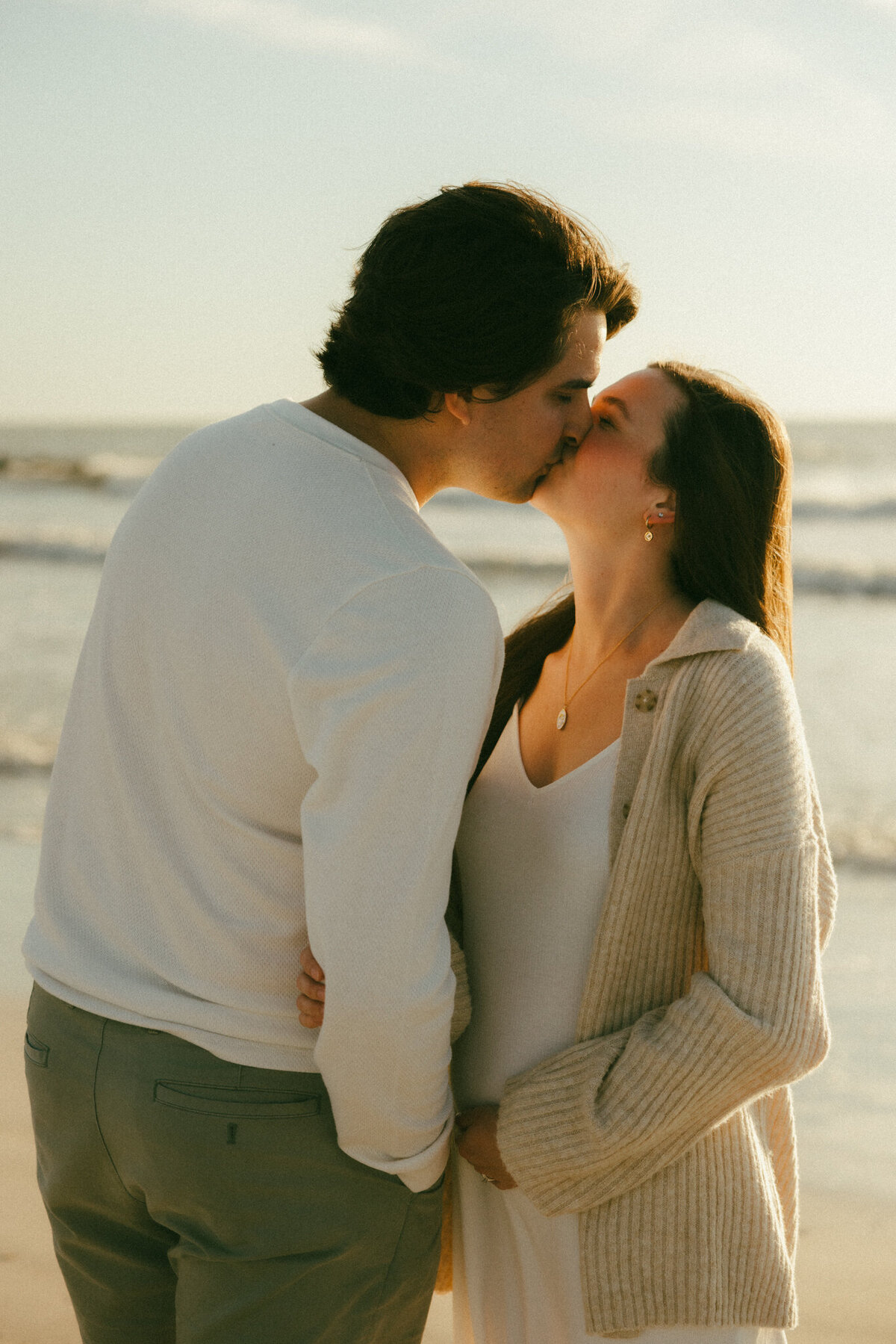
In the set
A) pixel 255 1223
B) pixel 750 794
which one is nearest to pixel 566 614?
pixel 750 794

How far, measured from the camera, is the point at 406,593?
1367 millimetres

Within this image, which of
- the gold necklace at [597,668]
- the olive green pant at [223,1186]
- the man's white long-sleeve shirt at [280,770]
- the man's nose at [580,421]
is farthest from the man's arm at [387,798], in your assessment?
the gold necklace at [597,668]

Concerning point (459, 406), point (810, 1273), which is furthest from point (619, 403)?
point (810, 1273)

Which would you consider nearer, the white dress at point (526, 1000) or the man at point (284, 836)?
the man at point (284, 836)

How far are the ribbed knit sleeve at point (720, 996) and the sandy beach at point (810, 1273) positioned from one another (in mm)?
1299

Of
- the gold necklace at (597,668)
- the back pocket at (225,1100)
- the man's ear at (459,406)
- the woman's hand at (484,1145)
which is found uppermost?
the man's ear at (459,406)

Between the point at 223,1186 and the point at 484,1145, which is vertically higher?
the point at 223,1186

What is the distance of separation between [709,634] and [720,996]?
0.53 m

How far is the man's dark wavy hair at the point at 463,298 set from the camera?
1.61 meters

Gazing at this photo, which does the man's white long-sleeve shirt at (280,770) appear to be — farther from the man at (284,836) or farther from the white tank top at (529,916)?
the white tank top at (529,916)

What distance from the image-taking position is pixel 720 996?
1.62m

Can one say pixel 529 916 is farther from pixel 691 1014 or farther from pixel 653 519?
pixel 653 519

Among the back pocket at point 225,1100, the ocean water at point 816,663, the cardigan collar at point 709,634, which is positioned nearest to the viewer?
the back pocket at point 225,1100

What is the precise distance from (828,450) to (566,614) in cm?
2400
